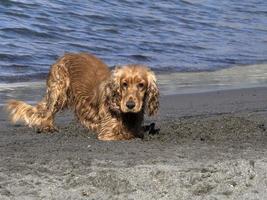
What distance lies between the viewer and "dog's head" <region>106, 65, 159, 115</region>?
7086 mm

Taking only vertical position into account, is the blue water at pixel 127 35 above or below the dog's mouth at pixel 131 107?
below

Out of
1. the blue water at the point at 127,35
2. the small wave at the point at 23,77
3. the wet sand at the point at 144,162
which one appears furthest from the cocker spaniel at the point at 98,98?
the blue water at the point at 127,35

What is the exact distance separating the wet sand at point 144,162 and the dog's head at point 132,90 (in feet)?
1.03

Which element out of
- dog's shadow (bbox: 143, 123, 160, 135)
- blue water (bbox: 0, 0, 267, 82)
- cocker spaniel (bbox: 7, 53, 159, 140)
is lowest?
blue water (bbox: 0, 0, 267, 82)

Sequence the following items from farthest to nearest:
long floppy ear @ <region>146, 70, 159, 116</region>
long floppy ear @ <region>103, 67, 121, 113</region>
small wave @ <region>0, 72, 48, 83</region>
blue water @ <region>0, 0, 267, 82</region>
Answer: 1. blue water @ <region>0, 0, 267, 82</region>
2. small wave @ <region>0, 72, 48, 83</region>
3. long floppy ear @ <region>146, 70, 159, 116</region>
4. long floppy ear @ <region>103, 67, 121, 113</region>

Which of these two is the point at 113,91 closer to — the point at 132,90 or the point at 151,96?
the point at 132,90

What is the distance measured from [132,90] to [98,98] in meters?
0.69

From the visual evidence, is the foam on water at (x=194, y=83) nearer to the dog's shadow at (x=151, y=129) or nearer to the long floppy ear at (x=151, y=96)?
the dog's shadow at (x=151, y=129)

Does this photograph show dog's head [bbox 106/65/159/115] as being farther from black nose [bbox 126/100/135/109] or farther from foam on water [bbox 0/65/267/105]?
foam on water [bbox 0/65/267/105]

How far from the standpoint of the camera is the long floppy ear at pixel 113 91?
718cm

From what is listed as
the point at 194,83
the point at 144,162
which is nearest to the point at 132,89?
the point at 144,162

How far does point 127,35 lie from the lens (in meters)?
15.9

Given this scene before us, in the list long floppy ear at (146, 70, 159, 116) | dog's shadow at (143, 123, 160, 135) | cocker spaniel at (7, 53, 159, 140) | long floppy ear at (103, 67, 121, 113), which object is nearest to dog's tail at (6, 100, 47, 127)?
cocker spaniel at (7, 53, 159, 140)

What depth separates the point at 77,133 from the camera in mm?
7676
